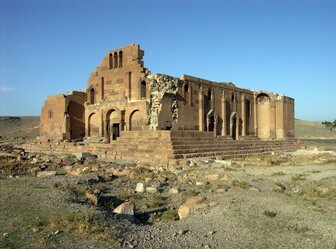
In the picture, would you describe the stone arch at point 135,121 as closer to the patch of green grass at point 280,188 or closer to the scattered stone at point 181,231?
the patch of green grass at point 280,188

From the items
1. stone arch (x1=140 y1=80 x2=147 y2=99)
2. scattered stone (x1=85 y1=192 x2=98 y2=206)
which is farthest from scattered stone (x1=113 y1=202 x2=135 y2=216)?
stone arch (x1=140 y1=80 x2=147 y2=99)

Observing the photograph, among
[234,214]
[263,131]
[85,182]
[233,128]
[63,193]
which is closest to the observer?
[234,214]

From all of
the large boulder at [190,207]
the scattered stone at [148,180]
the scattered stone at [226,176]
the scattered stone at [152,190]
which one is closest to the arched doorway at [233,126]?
the scattered stone at [226,176]

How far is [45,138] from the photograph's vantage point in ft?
98.5

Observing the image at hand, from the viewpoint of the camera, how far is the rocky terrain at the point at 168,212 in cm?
562

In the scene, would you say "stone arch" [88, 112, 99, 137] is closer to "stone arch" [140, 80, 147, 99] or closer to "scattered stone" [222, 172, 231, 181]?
"stone arch" [140, 80, 147, 99]

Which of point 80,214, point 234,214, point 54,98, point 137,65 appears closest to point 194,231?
point 234,214

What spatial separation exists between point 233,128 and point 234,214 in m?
25.6

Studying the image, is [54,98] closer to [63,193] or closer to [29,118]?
[63,193]

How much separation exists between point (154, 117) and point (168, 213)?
639 inches

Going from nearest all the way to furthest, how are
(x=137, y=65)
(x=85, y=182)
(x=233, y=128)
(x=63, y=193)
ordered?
(x=63, y=193), (x=85, y=182), (x=137, y=65), (x=233, y=128)

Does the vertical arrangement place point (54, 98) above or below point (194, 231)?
above

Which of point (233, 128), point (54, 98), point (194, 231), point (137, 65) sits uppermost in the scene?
point (137, 65)

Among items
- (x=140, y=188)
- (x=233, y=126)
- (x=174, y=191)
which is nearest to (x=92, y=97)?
(x=233, y=126)
